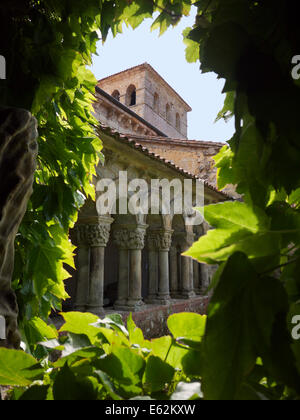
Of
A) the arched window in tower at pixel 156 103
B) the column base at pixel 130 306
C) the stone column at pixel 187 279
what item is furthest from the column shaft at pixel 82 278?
the arched window in tower at pixel 156 103

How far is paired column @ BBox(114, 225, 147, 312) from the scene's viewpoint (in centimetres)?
660

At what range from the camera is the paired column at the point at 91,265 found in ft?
19.0

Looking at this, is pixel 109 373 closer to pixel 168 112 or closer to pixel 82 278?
pixel 82 278

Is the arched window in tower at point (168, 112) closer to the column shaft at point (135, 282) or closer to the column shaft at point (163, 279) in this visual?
the column shaft at point (163, 279)

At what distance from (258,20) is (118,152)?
18.8 feet

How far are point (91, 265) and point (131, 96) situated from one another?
682 inches

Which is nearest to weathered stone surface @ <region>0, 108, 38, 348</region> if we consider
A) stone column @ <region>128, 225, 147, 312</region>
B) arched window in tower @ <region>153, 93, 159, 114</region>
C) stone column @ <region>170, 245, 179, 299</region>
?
stone column @ <region>128, 225, 147, 312</region>

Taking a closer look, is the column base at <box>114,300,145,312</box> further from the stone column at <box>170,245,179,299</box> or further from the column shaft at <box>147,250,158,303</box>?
the stone column at <box>170,245,179,299</box>

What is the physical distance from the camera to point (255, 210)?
399 millimetres

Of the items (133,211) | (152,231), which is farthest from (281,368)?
(152,231)

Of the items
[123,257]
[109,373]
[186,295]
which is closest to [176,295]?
[186,295]

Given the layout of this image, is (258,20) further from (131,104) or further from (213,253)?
(131,104)

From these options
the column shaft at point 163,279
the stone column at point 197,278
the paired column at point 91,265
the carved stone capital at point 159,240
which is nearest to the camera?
the paired column at point 91,265

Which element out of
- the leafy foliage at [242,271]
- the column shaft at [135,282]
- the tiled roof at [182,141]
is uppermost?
the tiled roof at [182,141]
